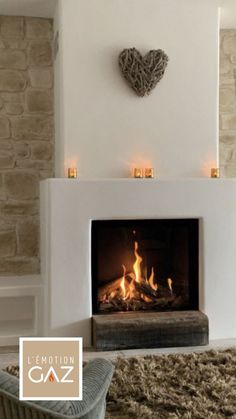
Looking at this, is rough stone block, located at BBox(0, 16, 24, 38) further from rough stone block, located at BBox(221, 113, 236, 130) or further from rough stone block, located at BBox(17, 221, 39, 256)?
rough stone block, located at BBox(221, 113, 236, 130)

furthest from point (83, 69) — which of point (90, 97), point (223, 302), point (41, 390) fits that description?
point (41, 390)

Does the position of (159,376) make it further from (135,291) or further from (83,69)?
(83,69)

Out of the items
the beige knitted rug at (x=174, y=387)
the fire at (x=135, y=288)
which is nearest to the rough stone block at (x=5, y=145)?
the fire at (x=135, y=288)

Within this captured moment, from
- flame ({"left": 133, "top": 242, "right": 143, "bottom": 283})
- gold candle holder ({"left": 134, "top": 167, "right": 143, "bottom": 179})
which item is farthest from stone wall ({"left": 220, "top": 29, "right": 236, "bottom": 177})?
flame ({"left": 133, "top": 242, "right": 143, "bottom": 283})

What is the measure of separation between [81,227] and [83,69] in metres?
1.13

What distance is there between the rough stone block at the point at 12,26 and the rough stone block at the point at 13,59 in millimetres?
124

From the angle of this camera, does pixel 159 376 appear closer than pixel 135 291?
Yes

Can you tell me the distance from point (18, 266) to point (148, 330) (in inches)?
47.8

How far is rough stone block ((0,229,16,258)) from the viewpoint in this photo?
423cm

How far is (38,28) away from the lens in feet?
14.0

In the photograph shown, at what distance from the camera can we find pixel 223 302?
3.95 m

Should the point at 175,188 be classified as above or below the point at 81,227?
above

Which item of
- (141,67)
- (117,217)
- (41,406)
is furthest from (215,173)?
(41,406)

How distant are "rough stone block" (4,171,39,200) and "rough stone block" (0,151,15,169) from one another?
62mm
